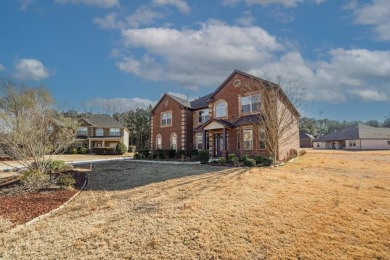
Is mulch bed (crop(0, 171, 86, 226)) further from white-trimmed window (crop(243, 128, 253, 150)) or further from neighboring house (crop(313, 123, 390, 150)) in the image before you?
neighboring house (crop(313, 123, 390, 150))

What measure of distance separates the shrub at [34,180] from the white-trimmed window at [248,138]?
1577 centimetres

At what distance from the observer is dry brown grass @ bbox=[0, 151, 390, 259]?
4.93 metres

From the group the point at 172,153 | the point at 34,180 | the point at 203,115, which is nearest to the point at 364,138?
the point at 203,115

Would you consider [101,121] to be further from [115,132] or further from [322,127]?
[322,127]

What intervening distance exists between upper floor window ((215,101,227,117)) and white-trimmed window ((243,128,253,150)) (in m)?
3.34

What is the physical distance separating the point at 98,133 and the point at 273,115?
135 ft

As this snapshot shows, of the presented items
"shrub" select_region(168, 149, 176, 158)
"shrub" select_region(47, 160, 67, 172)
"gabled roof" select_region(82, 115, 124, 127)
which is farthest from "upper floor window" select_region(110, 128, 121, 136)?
"shrub" select_region(47, 160, 67, 172)

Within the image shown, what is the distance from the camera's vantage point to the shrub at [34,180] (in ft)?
35.9

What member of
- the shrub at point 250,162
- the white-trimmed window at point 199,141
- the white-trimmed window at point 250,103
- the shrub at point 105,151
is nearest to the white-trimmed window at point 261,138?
the white-trimmed window at point 250,103

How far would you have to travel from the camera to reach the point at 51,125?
593 inches

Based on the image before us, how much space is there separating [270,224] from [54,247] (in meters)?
5.01

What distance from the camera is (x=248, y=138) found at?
2222 cm

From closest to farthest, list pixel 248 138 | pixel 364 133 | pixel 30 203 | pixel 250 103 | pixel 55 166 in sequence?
pixel 30 203 → pixel 55 166 → pixel 248 138 → pixel 250 103 → pixel 364 133

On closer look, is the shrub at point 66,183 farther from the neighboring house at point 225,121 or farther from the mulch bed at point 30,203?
the neighboring house at point 225,121
